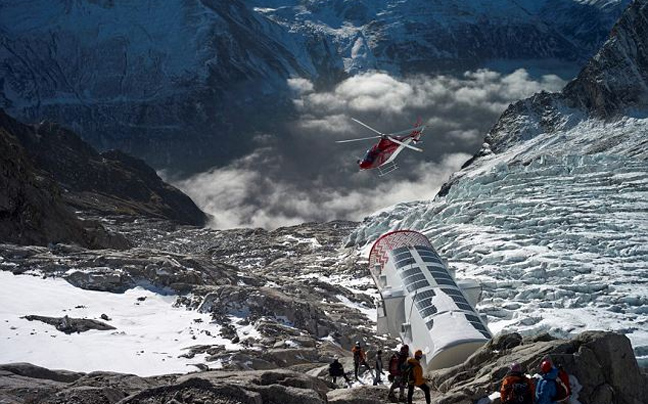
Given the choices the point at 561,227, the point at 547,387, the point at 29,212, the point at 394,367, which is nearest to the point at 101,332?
the point at 394,367

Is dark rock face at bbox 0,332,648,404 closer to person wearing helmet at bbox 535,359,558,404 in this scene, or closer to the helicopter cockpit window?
person wearing helmet at bbox 535,359,558,404

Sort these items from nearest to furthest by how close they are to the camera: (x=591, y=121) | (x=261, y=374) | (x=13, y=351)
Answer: (x=261, y=374), (x=13, y=351), (x=591, y=121)

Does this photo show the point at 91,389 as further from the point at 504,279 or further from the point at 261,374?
the point at 504,279

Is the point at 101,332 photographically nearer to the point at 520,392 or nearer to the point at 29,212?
the point at 520,392

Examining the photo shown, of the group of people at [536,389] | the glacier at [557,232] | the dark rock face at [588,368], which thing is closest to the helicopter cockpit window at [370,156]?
the glacier at [557,232]

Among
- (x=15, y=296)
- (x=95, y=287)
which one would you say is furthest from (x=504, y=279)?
(x=15, y=296)

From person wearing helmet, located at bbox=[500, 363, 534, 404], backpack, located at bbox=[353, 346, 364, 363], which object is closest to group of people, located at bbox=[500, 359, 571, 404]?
person wearing helmet, located at bbox=[500, 363, 534, 404]
